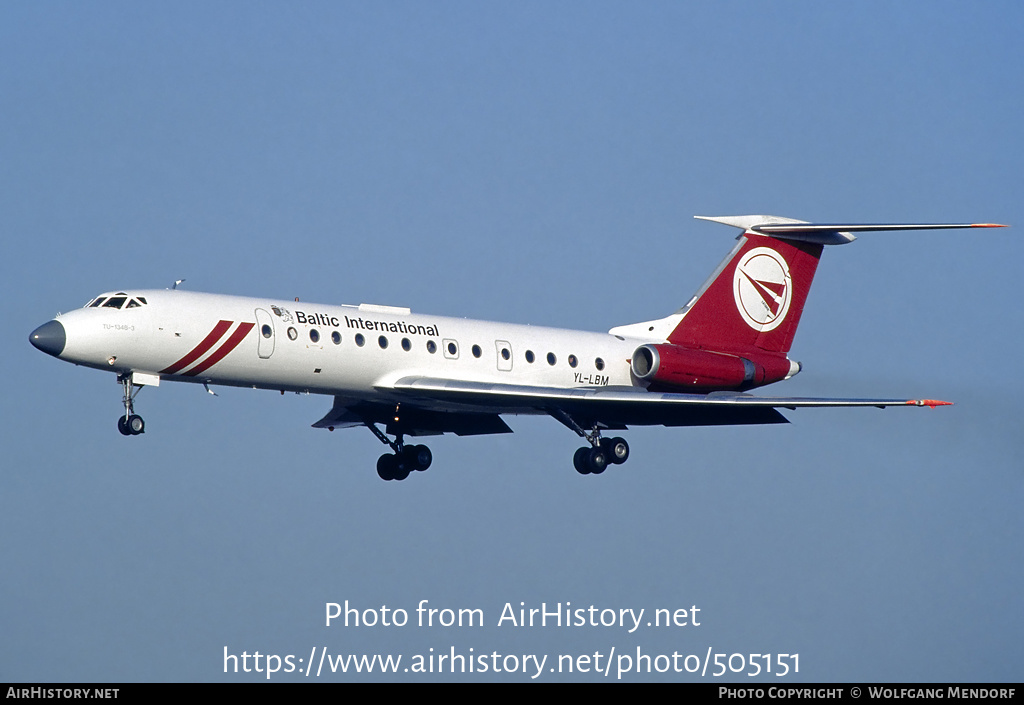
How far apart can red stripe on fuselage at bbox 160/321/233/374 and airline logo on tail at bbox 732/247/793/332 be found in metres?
12.8

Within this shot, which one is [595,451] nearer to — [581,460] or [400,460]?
[581,460]

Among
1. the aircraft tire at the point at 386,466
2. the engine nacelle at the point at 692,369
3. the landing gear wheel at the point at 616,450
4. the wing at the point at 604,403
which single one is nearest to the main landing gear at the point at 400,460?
the aircraft tire at the point at 386,466

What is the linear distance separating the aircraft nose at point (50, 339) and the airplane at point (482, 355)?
3cm

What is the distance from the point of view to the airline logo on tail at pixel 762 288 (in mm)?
40031

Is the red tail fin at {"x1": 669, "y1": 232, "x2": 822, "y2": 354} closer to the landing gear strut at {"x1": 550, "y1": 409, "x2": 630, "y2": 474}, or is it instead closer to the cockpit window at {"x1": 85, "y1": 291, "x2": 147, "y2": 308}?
the landing gear strut at {"x1": 550, "y1": 409, "x2": 630, "y2": 474}

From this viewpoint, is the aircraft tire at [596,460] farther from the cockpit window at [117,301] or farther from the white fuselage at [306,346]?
the cockpit window at [117,301]

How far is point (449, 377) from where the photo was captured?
36.1m

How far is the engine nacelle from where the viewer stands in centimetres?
3822

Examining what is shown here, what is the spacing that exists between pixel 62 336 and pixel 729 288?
51.3 ft

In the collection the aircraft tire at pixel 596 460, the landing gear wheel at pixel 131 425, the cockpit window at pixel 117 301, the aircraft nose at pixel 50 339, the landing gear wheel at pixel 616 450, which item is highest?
the landing gear wheel at pixel 616 450

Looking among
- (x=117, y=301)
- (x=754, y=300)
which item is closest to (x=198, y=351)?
(x=117, y=301)

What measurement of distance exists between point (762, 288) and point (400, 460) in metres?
9.39
